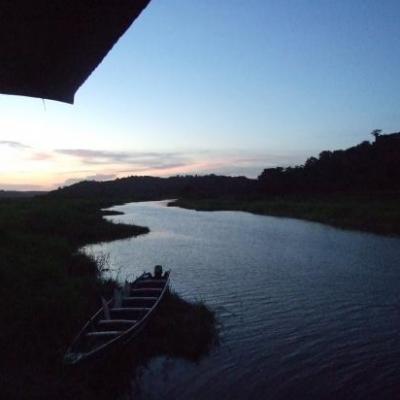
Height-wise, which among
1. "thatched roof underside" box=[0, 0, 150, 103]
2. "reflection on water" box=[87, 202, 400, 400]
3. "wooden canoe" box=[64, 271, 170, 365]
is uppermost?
"thatched roof underside" box=[0, 0, 150, 103]

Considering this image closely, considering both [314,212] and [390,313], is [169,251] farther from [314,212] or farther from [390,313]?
[314,212]

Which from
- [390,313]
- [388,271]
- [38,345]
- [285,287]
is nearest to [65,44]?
[38,345]

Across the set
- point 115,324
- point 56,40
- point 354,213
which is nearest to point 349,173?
point 354,213

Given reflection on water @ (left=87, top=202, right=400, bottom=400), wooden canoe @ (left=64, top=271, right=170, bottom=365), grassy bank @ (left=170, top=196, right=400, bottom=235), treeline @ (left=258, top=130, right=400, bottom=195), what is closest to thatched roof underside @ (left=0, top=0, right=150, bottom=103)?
wooden canoe @ (left=64, top=271, right=170, bottom=365)

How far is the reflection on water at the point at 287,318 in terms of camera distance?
10.1 m

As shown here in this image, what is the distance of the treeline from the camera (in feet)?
263

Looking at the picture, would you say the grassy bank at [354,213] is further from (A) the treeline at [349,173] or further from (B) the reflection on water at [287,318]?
(A) the treeline at [349,173]

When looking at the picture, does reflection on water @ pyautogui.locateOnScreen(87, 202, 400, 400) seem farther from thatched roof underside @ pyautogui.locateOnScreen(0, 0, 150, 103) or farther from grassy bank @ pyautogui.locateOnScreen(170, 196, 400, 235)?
grassy bank @ pyautogui.locateOnScreen(170, 196, 400, 235)

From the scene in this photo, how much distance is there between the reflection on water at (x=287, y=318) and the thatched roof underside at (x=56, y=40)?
7.63 m

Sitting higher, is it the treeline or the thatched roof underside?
the thatched roof underside

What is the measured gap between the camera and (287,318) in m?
14.8

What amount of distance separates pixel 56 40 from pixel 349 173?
3594 inches

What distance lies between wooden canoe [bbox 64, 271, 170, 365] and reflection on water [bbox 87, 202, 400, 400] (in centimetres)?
110

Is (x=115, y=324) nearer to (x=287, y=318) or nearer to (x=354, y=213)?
(x=287, y=318)
